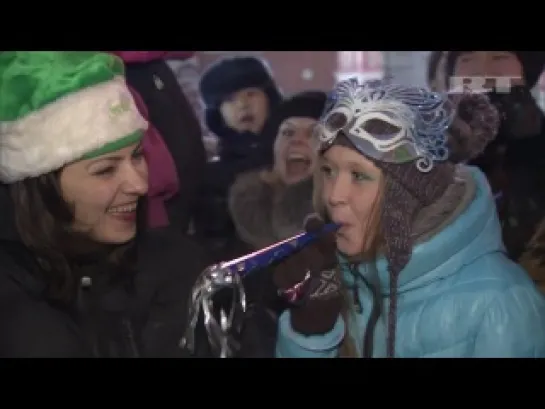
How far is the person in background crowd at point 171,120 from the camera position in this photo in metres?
1.76

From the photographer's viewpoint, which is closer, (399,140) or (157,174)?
(399,140)

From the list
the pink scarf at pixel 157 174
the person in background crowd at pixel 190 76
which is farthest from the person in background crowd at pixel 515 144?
the pink scarf at pixel 157 174

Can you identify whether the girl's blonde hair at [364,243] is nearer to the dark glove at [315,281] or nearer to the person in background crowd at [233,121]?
the dark glove at [315,281]

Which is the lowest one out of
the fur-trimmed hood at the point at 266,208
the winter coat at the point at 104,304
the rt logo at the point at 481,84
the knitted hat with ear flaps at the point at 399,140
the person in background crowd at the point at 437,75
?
the winter coat at the point at 104,304

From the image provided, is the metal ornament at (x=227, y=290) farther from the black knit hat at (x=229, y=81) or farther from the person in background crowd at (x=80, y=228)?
the black knit hat at (x=229, y=81)

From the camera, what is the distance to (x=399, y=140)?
167 centimetres

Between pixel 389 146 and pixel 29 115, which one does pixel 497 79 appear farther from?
pixel 29 115

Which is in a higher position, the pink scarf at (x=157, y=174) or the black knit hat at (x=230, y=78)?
the black knit hat at (x=230, y=78)

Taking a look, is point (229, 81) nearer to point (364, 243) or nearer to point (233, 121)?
point (233, 121)

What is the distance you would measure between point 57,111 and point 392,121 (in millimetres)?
707

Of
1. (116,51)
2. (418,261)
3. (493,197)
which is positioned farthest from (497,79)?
(116,51)

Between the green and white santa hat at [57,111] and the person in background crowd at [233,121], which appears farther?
the person in background crowd at [233,121]

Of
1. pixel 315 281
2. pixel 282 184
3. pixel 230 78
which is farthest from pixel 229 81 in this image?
pixel 315 281

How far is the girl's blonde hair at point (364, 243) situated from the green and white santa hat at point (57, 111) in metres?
0.43
